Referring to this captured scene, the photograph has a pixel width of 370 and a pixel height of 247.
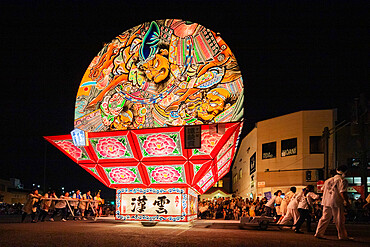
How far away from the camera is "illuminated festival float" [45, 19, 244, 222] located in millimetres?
10969

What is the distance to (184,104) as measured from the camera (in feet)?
36.7

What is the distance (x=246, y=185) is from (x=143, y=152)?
111 feet

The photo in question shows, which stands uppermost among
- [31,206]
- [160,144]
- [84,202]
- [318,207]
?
[160,144]

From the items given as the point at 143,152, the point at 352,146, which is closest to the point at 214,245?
the point at 143,152

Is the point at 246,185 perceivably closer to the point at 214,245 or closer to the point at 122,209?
the point at 122,209

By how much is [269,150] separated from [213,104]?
994 inches

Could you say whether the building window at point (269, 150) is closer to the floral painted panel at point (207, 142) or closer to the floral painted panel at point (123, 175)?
the floral painted panel at point (123, 175)

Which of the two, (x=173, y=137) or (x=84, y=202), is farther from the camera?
(x=84, y=202)

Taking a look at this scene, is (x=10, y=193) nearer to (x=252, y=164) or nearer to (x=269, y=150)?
(x=252, y=164)

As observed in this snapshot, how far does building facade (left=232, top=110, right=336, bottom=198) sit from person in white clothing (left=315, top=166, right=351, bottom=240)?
20.0 metres

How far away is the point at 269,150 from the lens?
3497 cm

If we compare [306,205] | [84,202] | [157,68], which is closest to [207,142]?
[157,68]

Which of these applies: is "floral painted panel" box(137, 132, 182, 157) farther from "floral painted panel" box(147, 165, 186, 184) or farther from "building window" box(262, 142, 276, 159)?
"building window" box(262, 142, 276, 159)

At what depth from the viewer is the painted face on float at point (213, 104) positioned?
1092 cm
